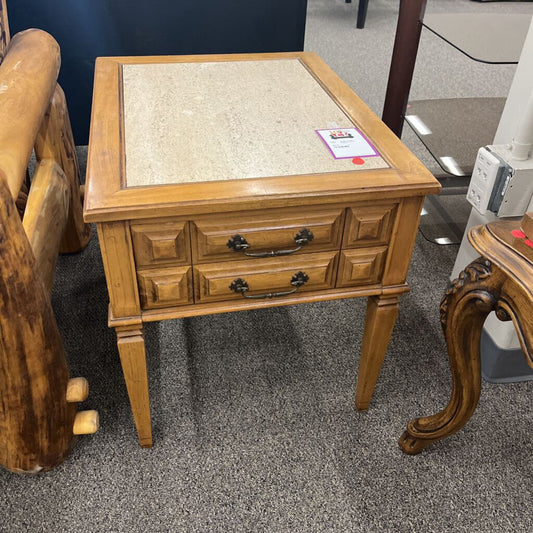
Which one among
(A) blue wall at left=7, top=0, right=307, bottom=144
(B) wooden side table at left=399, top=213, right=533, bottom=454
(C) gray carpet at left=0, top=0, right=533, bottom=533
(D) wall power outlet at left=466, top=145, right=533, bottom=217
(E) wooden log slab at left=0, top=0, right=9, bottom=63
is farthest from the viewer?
(A) blue wall at left=7, top=0, right=307, bottom=144

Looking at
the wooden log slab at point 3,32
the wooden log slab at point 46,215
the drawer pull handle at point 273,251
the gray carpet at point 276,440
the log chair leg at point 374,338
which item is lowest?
the gray carpet at point 276,440

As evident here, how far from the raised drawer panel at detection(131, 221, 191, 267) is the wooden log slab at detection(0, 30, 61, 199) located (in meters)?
0.21

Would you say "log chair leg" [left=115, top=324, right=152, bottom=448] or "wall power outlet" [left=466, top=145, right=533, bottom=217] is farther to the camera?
"wall power outlet" [left=466, top=145, right=533, bottom=217]

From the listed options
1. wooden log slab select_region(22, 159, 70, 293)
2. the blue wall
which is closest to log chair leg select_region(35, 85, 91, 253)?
wooden log slab select_region(22, 159, 70, 293)

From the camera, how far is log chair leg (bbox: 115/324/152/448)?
101cm

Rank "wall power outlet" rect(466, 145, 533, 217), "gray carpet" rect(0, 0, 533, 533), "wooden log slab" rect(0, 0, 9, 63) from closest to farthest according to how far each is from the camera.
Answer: "gray carpet" rect(0, 0, 533, 533)
"wall power outlet" rect(466, 145, 533, 217)
"wooden log slab" rect(0, 0, 9, 63)

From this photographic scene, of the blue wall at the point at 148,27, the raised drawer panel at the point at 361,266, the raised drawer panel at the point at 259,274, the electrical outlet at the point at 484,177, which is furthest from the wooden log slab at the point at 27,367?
the blue wall at the point at 148,27

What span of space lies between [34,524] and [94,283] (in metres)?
0.75

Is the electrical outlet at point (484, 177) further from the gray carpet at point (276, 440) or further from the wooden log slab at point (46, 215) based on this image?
the wooden log slab at point (46, 215)

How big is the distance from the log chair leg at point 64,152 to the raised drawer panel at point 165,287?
0.67m

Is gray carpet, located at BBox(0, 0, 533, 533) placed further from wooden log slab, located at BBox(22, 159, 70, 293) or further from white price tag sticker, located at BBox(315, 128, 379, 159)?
white price tag sticker, located at BBox(315, 128, 379, 159)

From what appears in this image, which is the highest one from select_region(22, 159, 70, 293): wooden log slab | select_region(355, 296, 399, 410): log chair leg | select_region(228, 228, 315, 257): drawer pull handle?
select_region(228, 228, 315, 257): drawer pull handle

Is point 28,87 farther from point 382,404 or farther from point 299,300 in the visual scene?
point 382,404

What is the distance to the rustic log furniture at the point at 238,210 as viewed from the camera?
35.1 inches
